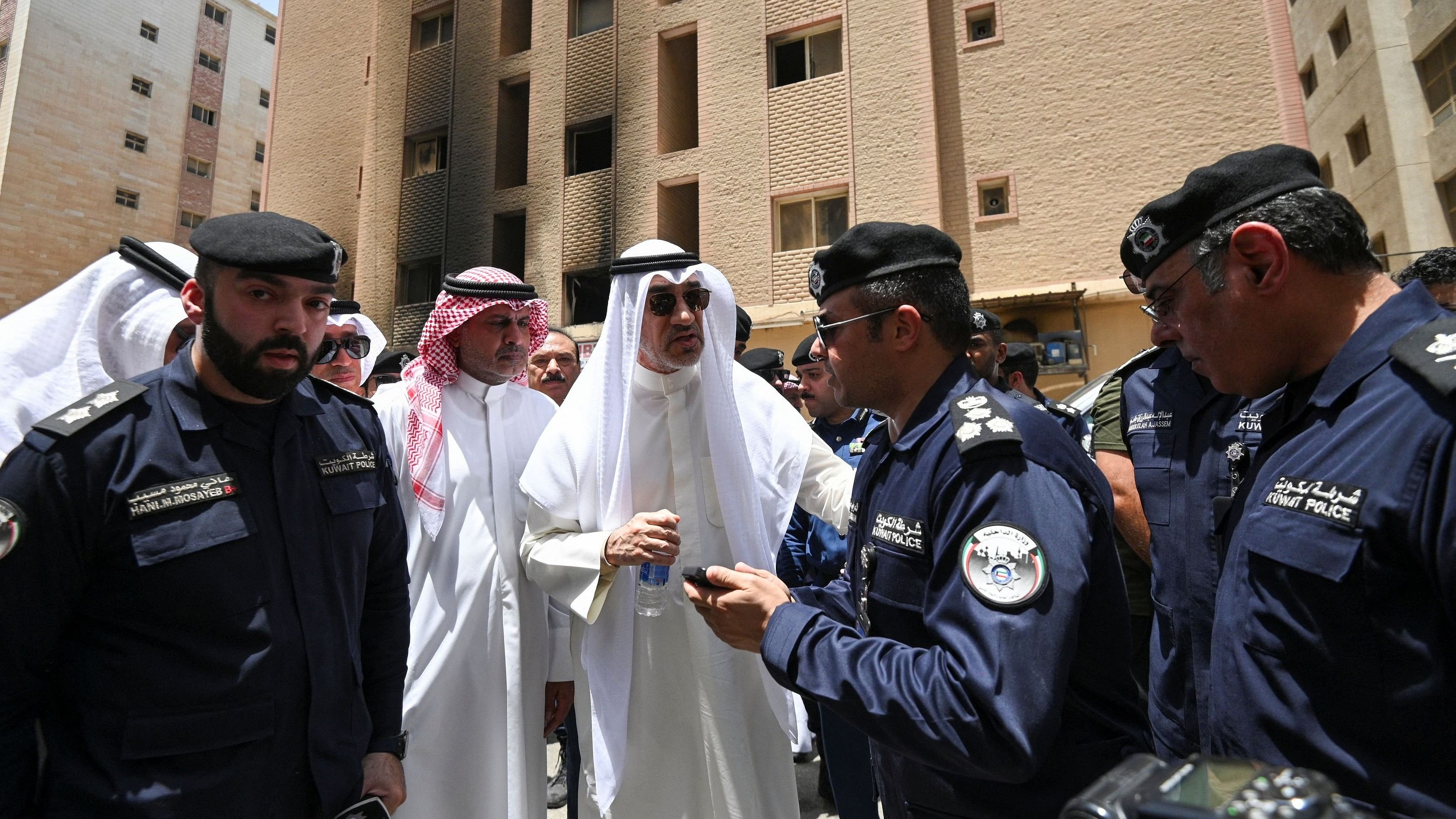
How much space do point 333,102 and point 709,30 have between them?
10.6 metres

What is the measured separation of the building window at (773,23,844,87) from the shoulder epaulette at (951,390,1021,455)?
43.1 feet

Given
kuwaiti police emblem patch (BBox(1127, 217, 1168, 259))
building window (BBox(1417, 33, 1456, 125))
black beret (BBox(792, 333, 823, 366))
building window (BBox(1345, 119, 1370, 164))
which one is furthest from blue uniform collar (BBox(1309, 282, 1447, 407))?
building window (BBox(1345, 119, 1370, 164))

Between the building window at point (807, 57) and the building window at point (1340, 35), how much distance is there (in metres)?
9.41

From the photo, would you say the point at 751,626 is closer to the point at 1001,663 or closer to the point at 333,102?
the point at 1001,663

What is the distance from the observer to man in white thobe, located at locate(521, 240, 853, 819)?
245 centimetres

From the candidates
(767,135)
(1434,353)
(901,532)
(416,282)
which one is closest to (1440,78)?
(767,135)

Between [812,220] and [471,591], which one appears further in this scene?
[812,220]

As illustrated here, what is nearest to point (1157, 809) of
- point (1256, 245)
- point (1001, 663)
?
point (1001, 663)

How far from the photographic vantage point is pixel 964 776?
Answer: 1406mm

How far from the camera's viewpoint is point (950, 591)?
4.37 ft

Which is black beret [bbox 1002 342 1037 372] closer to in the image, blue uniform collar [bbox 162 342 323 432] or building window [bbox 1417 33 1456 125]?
blue uniform collar [bbox 162 342 323 432]

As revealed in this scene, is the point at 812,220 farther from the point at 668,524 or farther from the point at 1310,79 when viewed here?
the point at 1310,79

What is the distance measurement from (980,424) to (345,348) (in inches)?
157

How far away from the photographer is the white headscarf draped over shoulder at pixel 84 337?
2.07 m
